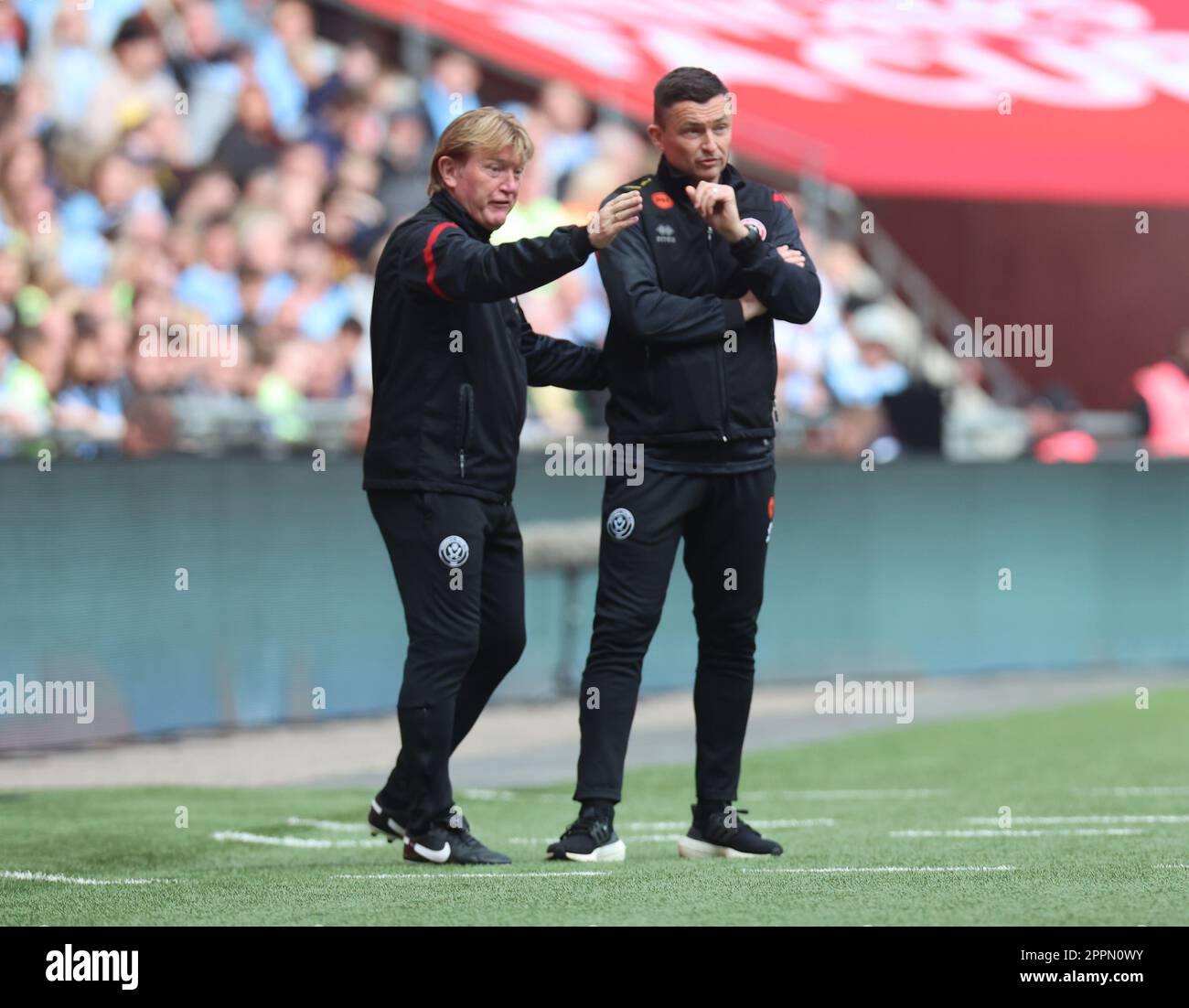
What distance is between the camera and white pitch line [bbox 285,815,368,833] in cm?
803

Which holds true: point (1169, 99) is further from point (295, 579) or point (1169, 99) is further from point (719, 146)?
point (719, 146)

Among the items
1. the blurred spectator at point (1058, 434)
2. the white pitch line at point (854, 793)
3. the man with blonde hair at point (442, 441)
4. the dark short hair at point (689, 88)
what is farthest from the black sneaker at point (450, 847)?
the blurred spectator at point (1058, 434)

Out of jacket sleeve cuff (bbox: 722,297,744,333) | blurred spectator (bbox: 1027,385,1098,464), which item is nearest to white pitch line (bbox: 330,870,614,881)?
jacket sleeve cuff (bbox: 722,297,744,333)

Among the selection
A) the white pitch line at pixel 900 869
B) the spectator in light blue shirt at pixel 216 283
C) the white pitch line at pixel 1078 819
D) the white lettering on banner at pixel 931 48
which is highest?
the white lettering on banner at pixel 931 48

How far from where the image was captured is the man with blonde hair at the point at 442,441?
6406 millimetres

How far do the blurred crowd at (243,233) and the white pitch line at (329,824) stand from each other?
10.9ft

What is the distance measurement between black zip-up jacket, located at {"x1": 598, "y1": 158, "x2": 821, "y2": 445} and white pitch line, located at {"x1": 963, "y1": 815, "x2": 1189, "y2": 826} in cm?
216

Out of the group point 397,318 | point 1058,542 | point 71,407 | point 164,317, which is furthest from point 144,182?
point 397,318

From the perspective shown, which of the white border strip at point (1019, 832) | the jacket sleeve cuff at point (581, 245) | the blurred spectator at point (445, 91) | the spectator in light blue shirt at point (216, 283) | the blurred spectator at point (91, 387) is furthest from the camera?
the blurred spectator at point (445, 91)

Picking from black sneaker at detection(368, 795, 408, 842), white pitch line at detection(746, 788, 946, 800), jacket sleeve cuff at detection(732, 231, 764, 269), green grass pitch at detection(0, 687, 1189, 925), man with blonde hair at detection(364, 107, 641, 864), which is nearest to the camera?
green grass pitch at detection(0, 687, 1189, 925)

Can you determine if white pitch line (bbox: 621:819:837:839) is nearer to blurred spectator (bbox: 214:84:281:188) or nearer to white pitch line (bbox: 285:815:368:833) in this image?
white pitch line (bbox: 285:815:368:833)

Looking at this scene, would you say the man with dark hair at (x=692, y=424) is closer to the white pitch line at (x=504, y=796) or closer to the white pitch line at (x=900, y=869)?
the white pitch line at (x=900, y=869)
